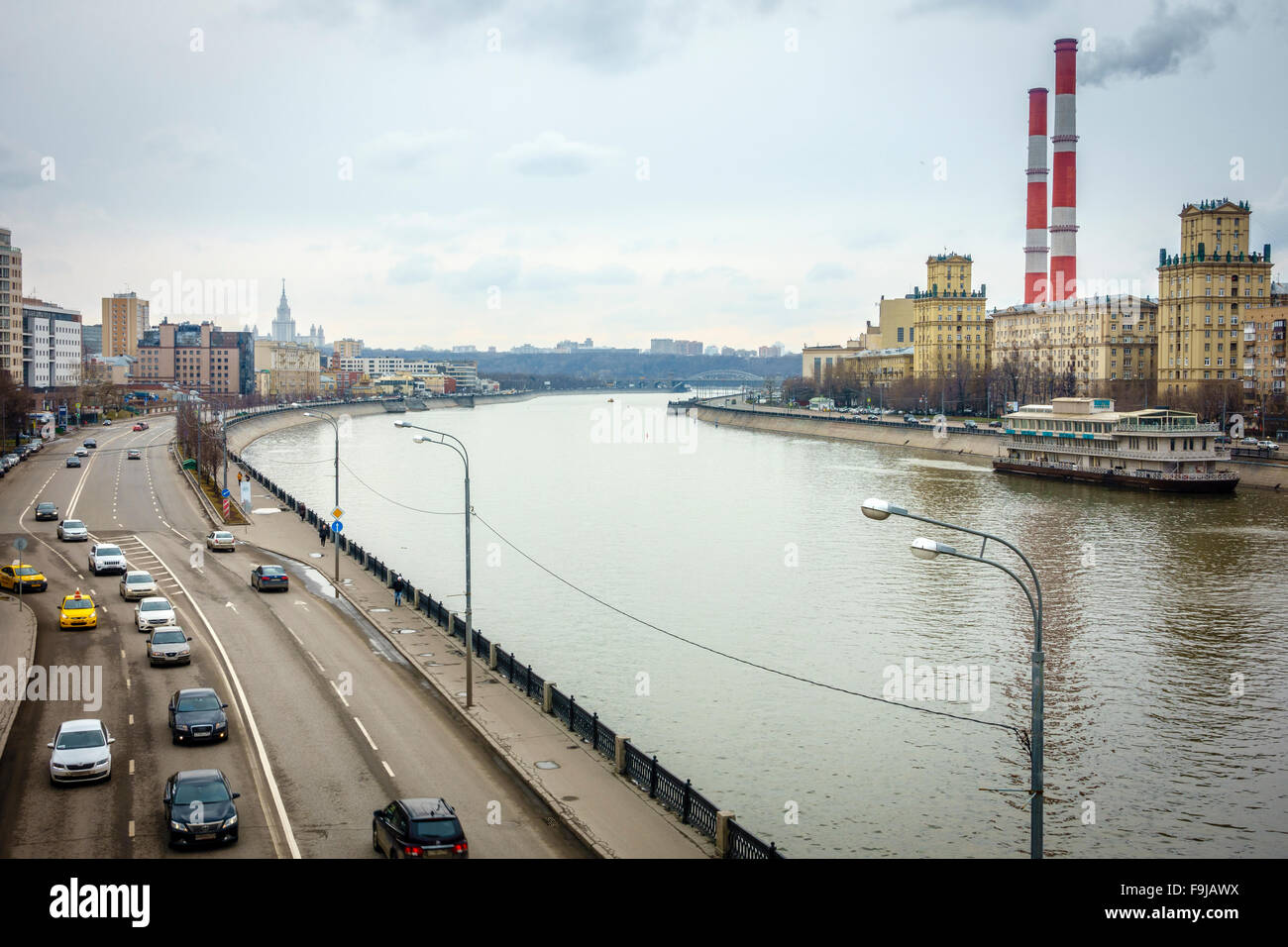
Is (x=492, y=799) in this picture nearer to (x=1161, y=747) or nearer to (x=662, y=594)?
(x=1161, y=747)

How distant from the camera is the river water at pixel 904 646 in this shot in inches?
700

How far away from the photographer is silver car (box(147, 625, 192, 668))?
21.8 m

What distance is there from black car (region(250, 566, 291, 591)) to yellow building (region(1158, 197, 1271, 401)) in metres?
85.2

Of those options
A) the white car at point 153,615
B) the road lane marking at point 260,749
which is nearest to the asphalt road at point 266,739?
the road lane marking at point 260,749

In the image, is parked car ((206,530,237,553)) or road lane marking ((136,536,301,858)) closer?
road lane marking ((136,536,301,858))

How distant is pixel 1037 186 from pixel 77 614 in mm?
110591

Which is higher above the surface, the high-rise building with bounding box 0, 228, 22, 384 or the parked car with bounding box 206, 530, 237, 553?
the high-rise building with bounding box 0, 228, 22, 384

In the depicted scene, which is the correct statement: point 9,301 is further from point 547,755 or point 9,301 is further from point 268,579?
point 547,755

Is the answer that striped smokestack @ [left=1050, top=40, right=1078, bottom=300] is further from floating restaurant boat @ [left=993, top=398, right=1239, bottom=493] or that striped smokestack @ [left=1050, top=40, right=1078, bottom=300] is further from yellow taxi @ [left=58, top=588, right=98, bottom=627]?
yellow taxi @ [left=58, top=588, right=98, bottom=627]

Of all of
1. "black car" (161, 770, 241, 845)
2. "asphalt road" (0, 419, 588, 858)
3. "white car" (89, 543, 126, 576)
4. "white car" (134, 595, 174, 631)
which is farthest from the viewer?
"white car" (89, 543, 126, 576)

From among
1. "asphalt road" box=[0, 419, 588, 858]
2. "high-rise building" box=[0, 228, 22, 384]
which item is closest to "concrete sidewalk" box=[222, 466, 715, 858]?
"asphalt road" box=[0, 419, 588, 858]

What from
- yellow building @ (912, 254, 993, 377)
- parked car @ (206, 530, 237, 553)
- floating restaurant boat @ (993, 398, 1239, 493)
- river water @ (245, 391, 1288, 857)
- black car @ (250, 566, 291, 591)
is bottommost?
river water @ (245, 391, 1288, 857)

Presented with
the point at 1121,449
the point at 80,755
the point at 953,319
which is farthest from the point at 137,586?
the point at 953,319

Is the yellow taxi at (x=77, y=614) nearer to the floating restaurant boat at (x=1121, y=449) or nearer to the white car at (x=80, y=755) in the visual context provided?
the white car at (x=80, y=755)
